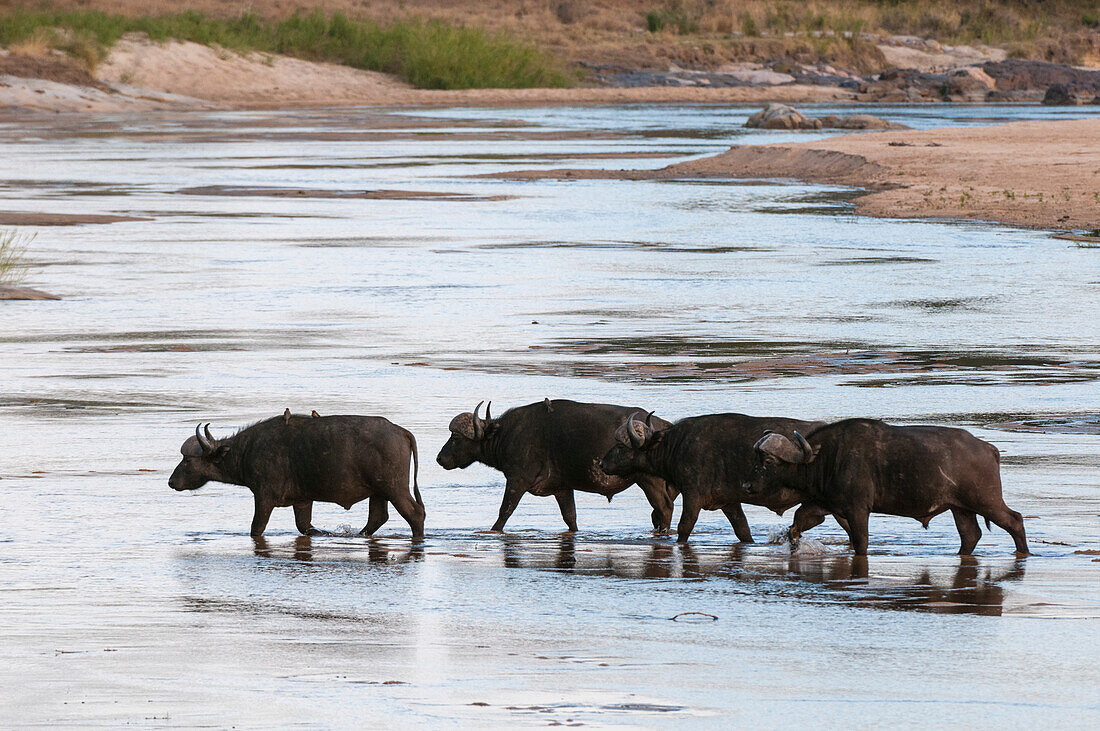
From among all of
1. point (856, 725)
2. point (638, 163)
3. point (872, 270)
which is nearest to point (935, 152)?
point (638, 163)

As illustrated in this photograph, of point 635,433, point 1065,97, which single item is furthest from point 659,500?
point 1065,97

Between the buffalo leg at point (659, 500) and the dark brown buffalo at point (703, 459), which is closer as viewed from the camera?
the dark brown buffalo at point (703, 459)

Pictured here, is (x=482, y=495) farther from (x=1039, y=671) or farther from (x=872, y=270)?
(x=872, y=270)

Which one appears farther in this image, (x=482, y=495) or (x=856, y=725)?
(x=482, y=495)

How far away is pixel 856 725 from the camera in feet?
20.5

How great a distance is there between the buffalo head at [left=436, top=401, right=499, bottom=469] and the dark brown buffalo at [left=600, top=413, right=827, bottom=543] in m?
0.97

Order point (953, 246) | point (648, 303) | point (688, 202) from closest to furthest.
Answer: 1. point (648, 303)
2. point (953, 246)
3. point (688, 202)

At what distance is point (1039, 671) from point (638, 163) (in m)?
37.1

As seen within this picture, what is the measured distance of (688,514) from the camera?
9578 mm

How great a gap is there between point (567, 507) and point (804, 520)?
141cm

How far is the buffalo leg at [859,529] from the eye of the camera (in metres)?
9.02

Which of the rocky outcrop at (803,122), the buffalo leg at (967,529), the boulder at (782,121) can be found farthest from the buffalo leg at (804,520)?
the boulder at (782,121)

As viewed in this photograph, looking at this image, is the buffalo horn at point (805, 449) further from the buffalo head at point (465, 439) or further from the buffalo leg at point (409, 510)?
the buffalo head at point (465, 439)

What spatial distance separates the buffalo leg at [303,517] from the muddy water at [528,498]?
13cm
